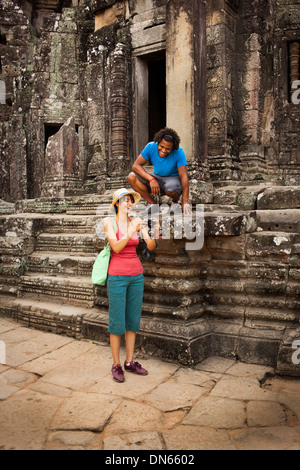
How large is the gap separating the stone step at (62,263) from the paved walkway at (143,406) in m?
1.41

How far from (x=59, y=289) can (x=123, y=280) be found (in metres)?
1.94

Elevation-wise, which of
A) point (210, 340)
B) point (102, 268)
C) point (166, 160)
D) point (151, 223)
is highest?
point (166, 160)

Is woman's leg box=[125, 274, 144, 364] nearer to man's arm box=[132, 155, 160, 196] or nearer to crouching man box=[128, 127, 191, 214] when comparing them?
crouching man box=[128, 127, 191, 214]

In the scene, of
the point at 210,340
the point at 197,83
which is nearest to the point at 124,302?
the point at 210,340

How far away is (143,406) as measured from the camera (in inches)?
106

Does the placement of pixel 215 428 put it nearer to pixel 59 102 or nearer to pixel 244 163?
pixel 244 163

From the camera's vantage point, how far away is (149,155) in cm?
422

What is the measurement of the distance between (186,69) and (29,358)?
4.27 meters

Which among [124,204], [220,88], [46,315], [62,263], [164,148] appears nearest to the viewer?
[124,204]

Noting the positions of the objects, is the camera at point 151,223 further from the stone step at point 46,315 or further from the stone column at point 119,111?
the stone column at point 119,111
